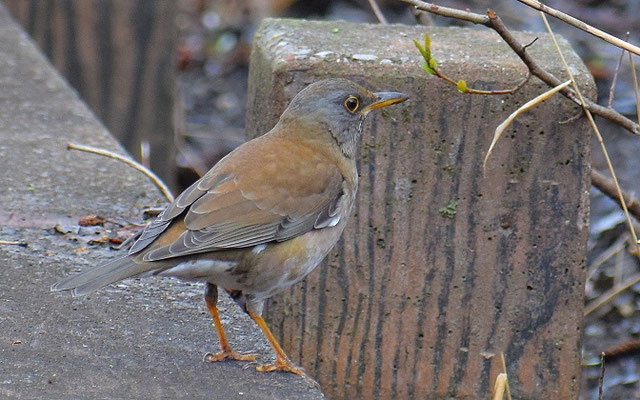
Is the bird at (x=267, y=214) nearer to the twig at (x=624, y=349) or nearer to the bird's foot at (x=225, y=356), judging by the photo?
the bird's foot at (x=225, y=356)

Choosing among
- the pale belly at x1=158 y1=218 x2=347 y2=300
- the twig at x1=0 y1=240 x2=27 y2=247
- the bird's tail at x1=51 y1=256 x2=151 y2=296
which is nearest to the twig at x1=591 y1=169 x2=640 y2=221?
the pale belly at x1=158 y1=218 x2=347 y2=300

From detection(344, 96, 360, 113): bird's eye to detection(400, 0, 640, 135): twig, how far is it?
500mm

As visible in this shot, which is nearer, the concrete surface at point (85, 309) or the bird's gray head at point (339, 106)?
the concrete surface at point (85, 309)

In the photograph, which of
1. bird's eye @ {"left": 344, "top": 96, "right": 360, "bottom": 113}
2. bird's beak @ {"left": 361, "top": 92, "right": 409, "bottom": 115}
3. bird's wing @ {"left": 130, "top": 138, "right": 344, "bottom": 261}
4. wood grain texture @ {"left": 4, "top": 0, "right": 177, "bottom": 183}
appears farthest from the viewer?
wood grain texture @ {"left": 4, "top": 0, "right": 177, "bottom": 183}

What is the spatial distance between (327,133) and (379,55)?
402mm

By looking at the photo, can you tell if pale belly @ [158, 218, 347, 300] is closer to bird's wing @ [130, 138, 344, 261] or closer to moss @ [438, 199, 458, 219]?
bird's wing @ [130, 138, 344, 261]

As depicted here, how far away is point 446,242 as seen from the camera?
387 centimetres

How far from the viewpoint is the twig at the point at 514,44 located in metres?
3.47

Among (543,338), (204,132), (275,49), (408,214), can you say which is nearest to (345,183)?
(408,214)

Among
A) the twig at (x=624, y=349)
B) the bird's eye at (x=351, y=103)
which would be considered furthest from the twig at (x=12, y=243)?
the twig at (x=624, y=349)

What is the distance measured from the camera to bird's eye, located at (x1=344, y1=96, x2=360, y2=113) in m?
3.89

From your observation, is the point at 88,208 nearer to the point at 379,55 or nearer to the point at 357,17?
the point at 379,55

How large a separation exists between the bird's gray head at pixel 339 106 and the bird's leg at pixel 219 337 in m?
0.74

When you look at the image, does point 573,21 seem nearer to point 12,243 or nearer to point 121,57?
point 12,243
